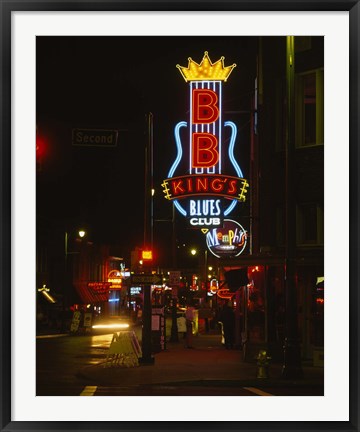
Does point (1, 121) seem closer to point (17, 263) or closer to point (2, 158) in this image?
point (2, 158)

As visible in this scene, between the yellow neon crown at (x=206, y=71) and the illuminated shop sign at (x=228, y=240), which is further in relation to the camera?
the illuminated shop sign at (x=228, y=240)

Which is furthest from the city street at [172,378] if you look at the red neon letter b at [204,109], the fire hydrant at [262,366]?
the red neon letter b at [204,109]

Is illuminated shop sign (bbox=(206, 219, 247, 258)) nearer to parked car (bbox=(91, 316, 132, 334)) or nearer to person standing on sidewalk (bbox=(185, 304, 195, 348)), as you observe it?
person standing on sidewalk (bbox=(185, 304, 195, 348))

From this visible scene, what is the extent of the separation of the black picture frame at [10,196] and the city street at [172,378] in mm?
7115

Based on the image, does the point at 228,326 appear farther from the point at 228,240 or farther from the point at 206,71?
the point at 206,71

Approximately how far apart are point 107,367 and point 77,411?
1400 centimetres

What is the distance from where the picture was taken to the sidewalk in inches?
696

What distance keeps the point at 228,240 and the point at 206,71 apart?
24.3ft

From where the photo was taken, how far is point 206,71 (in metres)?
25.8

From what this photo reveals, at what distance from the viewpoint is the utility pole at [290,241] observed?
17.8 m

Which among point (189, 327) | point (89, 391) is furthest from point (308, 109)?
point (89, 391)

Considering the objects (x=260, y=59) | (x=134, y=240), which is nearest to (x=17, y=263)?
(x=260, y=59)

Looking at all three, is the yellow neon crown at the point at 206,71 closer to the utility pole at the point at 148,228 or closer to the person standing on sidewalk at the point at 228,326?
the utility pole at the point at 148,228

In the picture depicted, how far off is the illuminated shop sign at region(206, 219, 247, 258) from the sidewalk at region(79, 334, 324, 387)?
5319 millimetres
